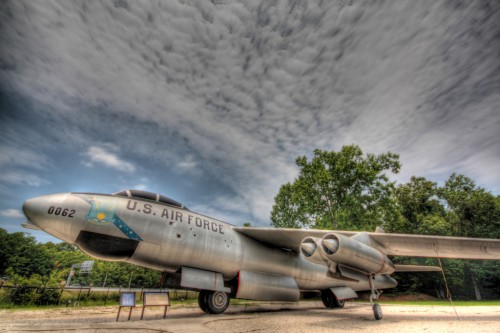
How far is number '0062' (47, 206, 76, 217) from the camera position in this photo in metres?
5.86

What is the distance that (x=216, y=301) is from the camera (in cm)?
782

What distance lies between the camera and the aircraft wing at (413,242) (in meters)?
8.07

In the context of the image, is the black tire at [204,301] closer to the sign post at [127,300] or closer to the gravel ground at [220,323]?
the gravel ground at [220,323]

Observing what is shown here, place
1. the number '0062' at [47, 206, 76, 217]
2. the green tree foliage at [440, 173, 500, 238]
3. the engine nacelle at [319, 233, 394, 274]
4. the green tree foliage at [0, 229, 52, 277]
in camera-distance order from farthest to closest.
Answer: the green tree foliage at [0, 229, 52, 277]
the green tree foliage at [440, 173, 500, 238]
the engine nacelle at [319, 233, 394, 274]
the number '0062' at [47, 206, 76, 217]

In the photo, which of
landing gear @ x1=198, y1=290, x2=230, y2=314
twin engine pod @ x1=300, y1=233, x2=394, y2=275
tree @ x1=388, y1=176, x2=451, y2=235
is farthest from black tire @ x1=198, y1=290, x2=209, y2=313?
tree @ x1=388, y1=176, x2=451, y2=235

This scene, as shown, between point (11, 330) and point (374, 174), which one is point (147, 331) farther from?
point (374, 174)

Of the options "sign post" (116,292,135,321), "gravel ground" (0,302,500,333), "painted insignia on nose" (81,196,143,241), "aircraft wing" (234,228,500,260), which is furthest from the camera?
"aircraft wing" (234,228,500,260)

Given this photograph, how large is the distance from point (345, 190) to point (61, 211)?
80.1 feet

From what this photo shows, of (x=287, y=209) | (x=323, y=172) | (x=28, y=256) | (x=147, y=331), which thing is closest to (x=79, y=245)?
(x=147, y=331)

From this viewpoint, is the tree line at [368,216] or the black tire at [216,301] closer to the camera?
the black tire at [216,301]

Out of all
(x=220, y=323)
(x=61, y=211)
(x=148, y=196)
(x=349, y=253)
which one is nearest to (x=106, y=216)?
(x=61, y=211)

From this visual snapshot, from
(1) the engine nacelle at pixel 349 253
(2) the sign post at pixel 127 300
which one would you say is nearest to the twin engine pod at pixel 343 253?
(1) the engine nacelle at pixel 349 253

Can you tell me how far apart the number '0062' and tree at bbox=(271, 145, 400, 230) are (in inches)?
864

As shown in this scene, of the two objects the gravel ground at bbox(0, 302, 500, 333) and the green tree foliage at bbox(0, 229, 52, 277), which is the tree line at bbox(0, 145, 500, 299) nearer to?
the green tree foliage at bbox(0, 229, 52, 277)
